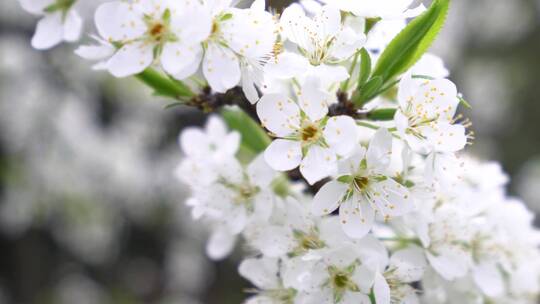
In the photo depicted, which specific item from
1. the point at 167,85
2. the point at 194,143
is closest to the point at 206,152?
the point at 194,143

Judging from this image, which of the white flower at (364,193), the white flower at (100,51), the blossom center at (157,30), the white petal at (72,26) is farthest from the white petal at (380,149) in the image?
the white petal at (72,26)

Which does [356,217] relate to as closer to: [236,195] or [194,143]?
[236,195]

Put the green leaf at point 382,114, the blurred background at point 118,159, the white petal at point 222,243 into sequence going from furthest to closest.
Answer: the blurred background at point 118,159 < the white petal at point 222,243 < the green leaf at point 382,114

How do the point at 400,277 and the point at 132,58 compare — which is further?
the point at 400,277

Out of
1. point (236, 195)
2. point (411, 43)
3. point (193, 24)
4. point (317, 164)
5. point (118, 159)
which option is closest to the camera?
point (193, 24)

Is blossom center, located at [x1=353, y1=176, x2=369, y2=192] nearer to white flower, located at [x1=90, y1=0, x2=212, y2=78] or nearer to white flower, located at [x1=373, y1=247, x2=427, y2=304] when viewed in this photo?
white flower, located at [x1=373, y1=247, x2=427, y2=304]

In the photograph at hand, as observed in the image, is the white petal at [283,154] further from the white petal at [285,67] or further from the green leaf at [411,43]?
the green leaf at [411,43]

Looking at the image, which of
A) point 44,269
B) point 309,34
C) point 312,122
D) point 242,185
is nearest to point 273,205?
point 242,185
